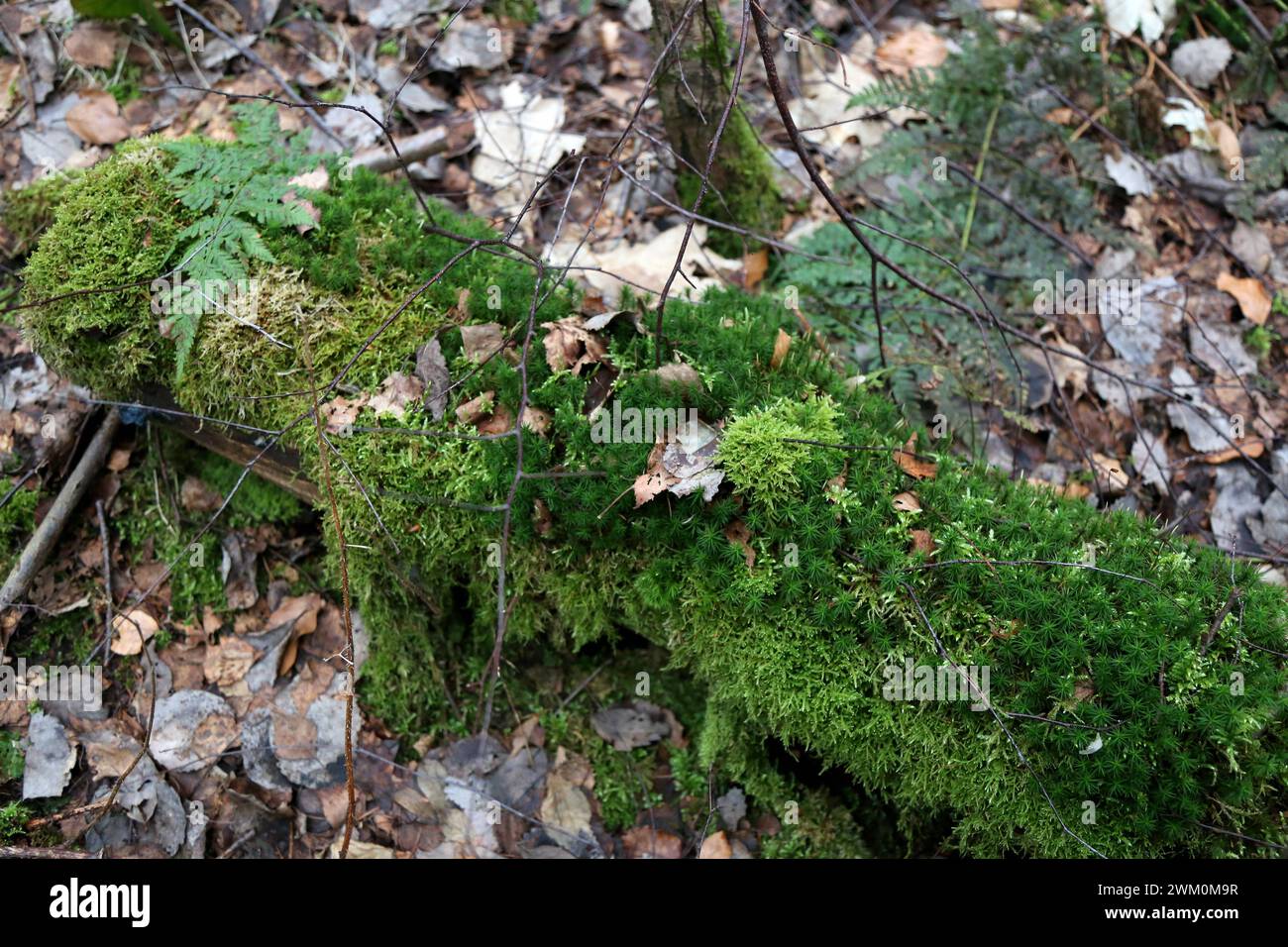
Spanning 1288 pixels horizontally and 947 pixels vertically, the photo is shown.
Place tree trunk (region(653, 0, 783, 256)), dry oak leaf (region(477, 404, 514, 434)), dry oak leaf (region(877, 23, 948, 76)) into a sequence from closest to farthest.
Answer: dry oak leaf (region(477, 404, 514, 434)) < tree trunk (region(653, 0, 783, 256)) < dry oak leaf (region(877, 23, 948, 76))

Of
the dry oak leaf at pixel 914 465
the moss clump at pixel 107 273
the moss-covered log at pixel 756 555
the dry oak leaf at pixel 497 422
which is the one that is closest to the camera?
the moss-covered log at pixel 756 555

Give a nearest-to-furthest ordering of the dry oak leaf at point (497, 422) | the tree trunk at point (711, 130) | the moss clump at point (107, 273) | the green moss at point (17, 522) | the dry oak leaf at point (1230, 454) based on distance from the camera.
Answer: the dry oak leaf at point (497, 422) → the moss clump at point (107, 273) → the green moss at point (17, 522) → the tree trunk at point (711, 130) → the dry oak leaf at point (1230, 454)

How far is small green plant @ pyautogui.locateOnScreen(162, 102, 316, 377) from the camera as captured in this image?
3.53 m

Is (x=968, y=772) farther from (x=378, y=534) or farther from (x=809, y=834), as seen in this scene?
(x=378, y=534)

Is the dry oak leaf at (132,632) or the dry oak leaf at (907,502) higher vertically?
the dry oak leaf at (907,502)

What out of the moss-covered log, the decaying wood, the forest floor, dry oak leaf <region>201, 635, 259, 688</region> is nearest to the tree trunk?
the forest floor

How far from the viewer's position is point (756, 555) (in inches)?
123

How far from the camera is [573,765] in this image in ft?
12.9

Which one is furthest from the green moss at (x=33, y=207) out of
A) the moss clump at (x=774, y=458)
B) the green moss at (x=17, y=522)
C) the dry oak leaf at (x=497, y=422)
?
the moss clump at (x=774, y=458)

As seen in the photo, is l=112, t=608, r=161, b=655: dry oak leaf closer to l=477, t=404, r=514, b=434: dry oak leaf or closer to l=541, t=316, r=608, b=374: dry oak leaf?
l=477, t=404, r=514, b=434: dry oak leaf

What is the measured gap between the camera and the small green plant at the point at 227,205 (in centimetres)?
353

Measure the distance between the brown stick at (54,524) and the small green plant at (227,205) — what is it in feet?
3.23

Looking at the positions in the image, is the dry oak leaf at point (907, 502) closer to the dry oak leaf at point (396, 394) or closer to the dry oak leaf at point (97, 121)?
the dry oak leaf at point (396, 394)

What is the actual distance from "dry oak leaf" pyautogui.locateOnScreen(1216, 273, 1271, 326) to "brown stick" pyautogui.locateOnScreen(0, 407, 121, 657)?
20.8 ft
